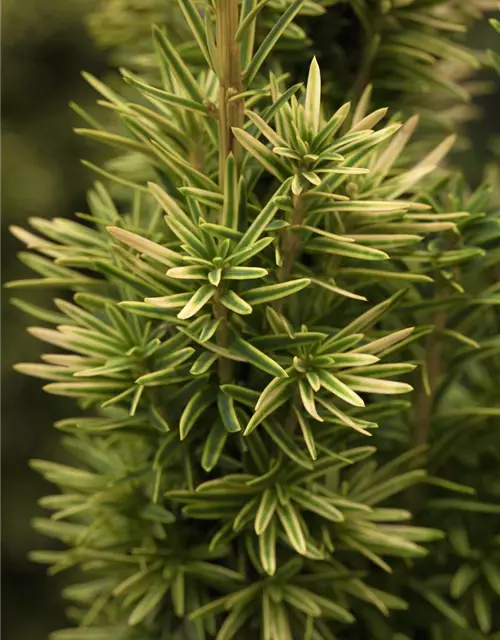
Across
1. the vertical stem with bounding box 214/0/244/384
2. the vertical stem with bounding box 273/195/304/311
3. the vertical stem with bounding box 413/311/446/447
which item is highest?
the vertical stem with bounding box 214/0/244/384

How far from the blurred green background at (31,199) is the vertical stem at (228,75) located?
3.69ft

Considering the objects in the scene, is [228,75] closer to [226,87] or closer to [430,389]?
[226,87]

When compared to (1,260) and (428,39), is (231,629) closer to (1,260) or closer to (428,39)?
(428,39)

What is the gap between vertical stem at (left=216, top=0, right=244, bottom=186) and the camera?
0.34 meters

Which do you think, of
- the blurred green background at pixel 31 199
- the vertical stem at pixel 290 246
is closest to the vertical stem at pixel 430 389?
the vertical stem at pixel 290 246

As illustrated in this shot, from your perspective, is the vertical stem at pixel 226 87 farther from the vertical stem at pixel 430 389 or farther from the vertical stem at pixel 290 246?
the vertical stem at pixel 430 389

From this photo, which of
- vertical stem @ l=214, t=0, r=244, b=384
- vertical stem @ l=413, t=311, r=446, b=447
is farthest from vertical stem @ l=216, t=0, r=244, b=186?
vertical stem @ l=413, t=311, r=446, b=447

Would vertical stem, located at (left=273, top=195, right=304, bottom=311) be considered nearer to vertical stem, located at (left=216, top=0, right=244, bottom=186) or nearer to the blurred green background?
vertical stem, located at (left=216, top=0, right=244, bottom=186)

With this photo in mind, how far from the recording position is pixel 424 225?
1.30 ft

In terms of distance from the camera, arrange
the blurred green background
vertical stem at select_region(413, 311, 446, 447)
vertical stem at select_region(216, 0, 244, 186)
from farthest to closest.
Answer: the blurred green background < vertical stem at select_region(413, 311, 446, 447) < vertical stem at select_region(216, 0, 244, 186)

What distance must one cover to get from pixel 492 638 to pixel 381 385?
0.21 meters

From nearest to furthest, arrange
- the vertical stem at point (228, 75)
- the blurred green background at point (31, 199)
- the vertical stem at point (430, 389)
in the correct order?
the vertical stem at point (228, 75), the vertical stem at point (430, 389), the blurred green background at point (31, 199)

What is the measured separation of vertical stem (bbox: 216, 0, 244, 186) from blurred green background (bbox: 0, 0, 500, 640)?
3.69 ft

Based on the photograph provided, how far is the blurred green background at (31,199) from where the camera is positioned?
143 cm
